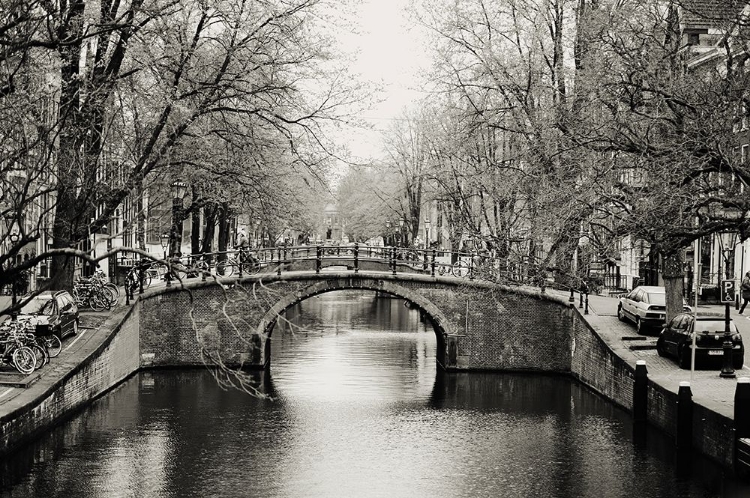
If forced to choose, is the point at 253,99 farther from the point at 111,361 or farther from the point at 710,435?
the point at 710,435

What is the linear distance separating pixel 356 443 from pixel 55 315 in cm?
773

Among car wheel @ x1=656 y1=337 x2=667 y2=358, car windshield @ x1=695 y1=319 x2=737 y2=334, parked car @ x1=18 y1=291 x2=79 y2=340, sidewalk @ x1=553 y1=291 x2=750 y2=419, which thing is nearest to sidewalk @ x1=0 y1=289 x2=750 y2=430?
sidewalk @ x1=553 y1=291 x2=750 y2=419

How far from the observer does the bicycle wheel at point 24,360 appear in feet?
71.2

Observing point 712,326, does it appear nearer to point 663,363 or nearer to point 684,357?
point 684,357

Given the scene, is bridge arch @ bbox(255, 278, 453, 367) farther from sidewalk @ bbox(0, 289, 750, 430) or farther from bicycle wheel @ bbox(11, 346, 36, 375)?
bicycle wheel @ bbox(11, 346, 36, 375)

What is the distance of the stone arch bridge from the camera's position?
32.3 m

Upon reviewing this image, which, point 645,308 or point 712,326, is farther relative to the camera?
point 645,308

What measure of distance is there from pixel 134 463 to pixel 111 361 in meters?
8.02

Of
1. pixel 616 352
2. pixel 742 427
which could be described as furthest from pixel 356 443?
pixel 742 427

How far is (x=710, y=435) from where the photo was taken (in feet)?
64.2

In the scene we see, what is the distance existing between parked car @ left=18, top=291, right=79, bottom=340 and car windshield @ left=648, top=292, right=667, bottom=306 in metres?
15.4

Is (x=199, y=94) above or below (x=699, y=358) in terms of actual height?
above

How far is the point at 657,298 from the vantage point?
30109 mm

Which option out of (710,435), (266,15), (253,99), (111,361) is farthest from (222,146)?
(710,435)
